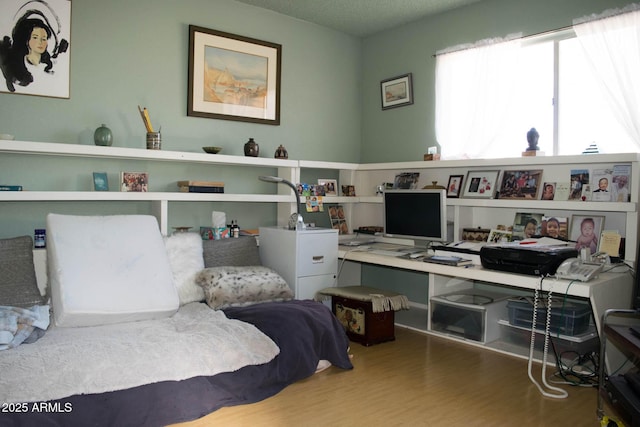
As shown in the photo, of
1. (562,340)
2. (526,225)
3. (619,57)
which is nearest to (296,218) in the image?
(526,225)

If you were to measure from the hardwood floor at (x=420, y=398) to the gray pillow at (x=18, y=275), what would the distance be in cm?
110

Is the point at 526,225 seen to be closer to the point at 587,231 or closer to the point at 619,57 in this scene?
the point at 587,231

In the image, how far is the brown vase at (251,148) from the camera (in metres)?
3.85

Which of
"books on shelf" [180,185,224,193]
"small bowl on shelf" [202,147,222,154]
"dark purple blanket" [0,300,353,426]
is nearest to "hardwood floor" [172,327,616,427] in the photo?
"dark purple blanket" [0,300,353,426]

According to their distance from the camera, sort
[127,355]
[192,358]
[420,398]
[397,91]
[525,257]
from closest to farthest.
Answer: [127,355], [192,358], [420,398], [525,257], [397,91]

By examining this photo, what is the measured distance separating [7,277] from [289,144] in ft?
7.78

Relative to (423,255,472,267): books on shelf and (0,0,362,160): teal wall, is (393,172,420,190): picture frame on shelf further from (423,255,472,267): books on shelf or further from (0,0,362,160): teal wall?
(423,255,472,267): books on shelf

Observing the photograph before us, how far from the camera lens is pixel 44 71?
318cm

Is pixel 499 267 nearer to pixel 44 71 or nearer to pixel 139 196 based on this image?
pixel 139 196

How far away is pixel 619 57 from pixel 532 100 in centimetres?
62

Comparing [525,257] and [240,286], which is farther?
[240,286]

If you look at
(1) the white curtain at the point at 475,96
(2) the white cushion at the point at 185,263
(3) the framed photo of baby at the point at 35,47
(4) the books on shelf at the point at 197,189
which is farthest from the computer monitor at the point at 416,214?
(3) the framed photo of baby at the point at 35,47

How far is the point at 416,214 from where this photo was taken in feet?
12.1

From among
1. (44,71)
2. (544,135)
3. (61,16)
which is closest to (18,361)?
(44,71)
